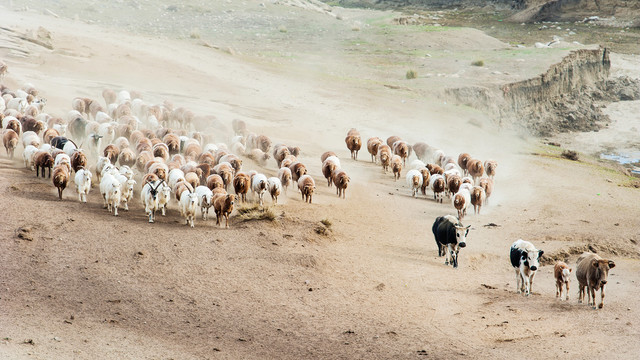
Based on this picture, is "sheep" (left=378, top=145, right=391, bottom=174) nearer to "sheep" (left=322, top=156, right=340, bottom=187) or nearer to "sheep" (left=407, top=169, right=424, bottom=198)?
"sheep" (left=407, top=169, right=424, bottom=198)

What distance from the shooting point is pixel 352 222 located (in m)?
19.6

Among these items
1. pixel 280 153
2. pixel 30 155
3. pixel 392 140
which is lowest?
pixel 30 155

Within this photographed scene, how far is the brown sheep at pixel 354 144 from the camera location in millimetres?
27078

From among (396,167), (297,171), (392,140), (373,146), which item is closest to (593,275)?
(297,171)

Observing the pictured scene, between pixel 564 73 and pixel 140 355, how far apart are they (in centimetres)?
4010

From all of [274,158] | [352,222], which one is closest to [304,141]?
[274,158]

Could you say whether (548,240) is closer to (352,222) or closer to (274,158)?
(352,222)

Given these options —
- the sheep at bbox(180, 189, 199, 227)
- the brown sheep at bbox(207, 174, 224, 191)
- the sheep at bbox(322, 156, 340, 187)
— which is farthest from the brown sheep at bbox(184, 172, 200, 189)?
the sheep at bbox(322, 156, 340, 187)

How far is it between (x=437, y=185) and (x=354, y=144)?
5.14m

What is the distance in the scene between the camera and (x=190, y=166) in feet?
66.1

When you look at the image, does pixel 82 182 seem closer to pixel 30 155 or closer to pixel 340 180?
pixel 30 155

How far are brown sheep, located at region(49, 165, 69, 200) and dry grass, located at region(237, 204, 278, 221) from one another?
15.6 ft

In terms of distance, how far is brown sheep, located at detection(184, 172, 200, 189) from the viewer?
63.1 feet

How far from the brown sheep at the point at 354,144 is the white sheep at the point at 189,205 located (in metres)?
11.2
